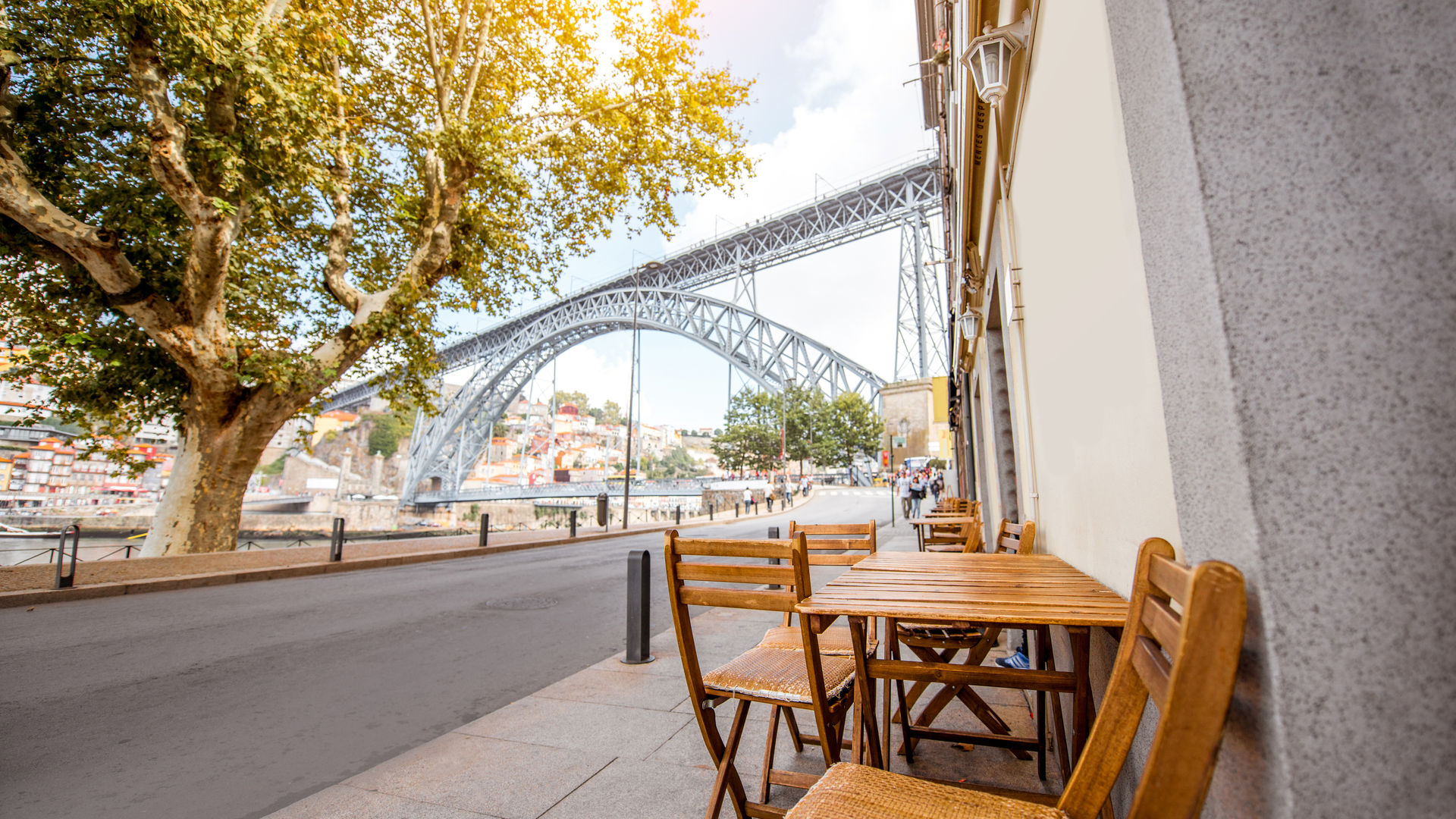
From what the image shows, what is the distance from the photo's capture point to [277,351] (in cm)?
943

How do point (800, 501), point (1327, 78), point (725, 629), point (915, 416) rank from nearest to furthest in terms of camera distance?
point (1327, 78) → point (725, 629) → point (915, 416) → point (800, 501)

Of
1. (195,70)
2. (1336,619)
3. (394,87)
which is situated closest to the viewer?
(1336,619)

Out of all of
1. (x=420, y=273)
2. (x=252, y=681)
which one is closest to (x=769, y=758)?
(x=252, y=681)

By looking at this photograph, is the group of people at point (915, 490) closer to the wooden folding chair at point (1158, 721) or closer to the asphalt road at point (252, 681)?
the asphalt road at point (252, 681)

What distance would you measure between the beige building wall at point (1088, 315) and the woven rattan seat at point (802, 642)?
0.90 m

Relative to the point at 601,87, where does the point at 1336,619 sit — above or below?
below

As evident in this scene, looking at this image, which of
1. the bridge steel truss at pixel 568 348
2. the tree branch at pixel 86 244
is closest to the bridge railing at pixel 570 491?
the bridge steel truss at pixel 568 348

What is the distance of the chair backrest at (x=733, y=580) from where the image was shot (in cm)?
161

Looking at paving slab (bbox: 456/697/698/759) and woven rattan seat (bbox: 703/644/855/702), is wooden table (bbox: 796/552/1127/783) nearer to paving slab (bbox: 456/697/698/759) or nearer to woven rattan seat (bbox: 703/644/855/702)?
woven rattan seat (bbox: 703/644/855/702)

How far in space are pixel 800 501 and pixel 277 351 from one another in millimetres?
29397

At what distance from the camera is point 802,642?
7.47ft

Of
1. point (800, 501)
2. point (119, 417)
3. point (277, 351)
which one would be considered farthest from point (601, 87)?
point (800, 501)

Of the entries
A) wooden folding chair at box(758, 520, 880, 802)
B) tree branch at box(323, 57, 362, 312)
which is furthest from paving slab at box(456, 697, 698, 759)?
tree branch at box(323, 57, 362, 312)

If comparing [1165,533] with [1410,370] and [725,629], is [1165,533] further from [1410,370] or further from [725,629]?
[725,629]
